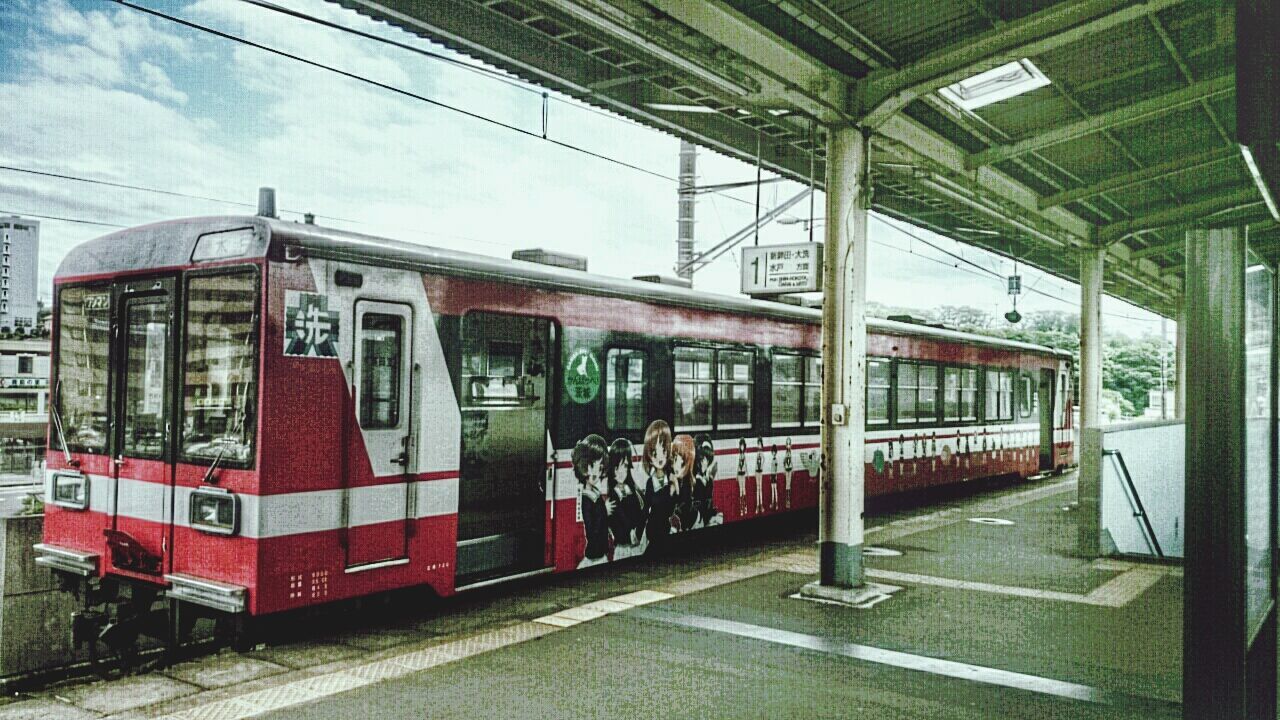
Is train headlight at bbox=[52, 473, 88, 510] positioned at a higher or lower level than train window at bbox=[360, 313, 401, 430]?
lower

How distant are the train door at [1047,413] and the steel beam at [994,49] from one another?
1354 centimetres

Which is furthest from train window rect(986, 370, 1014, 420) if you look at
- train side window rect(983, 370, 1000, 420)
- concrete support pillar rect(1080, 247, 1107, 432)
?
concrete support pillar rect(1080, 247, 1107, 432)

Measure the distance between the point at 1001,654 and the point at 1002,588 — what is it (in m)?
2.33

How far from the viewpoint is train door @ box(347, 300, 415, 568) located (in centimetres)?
656

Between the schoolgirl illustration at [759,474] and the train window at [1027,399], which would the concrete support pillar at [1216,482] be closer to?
the schoolgirl illustration at [759,474]

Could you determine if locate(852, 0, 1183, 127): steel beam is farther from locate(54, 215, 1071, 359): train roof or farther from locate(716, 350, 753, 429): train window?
locate(716, 350, 753, 429): train window

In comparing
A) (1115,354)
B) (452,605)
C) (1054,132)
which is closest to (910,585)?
(452,605)

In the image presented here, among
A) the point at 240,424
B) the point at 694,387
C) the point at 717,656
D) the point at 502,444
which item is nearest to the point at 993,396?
the point at 694,387

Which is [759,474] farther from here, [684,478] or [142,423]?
[142,423]

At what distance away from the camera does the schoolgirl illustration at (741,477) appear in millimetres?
10586

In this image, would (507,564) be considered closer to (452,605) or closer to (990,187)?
(452,605)

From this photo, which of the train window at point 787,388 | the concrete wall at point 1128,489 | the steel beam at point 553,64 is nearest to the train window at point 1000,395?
the concrete wall at point 1128,489

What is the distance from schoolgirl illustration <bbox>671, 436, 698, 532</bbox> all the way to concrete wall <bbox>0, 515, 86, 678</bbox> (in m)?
5.36

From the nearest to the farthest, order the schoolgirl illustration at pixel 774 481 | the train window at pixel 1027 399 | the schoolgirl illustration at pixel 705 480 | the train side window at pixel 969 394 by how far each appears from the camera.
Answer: the schoolgirl illustration at pixel 705 480
the schoolgirl illustration at pixel 774 481
the train side window at pixel 969 394
the train window at pixel 1027 399
